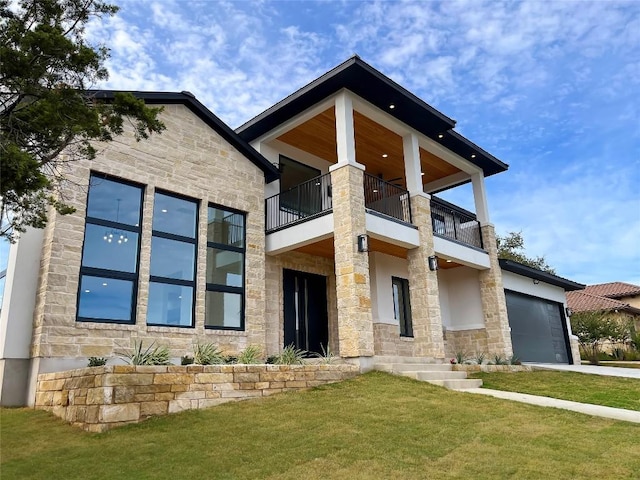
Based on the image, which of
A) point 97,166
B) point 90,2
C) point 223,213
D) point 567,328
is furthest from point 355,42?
point 567,328

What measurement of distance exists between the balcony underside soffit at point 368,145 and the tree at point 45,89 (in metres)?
7.21

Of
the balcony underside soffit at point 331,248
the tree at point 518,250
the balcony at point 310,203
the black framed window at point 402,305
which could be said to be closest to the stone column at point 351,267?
the balcony underside soffit at point 331,248

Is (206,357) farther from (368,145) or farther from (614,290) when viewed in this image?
(614,290)

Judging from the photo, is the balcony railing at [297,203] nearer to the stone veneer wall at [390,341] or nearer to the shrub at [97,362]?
the stone veneer wall at [390,341]

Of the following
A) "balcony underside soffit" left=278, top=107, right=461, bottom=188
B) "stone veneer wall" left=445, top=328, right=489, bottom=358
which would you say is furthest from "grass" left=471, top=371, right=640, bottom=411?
"balcony underside soffit" left=278, top=107, right=461, bottom=188

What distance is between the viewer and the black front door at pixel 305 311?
12484mm

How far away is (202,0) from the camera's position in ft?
29.4

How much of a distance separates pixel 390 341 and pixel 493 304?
3877 millimetres

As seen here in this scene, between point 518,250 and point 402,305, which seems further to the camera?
point 518,250

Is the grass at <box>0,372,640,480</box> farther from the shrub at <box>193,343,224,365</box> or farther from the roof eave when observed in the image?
the roof eave

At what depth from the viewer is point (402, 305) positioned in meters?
14.7

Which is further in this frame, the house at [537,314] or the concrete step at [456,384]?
the house at [537,314]

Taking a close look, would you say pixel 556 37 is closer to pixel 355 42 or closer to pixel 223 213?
pixel 355 42

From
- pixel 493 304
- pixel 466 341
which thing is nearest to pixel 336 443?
pixel 493 304
